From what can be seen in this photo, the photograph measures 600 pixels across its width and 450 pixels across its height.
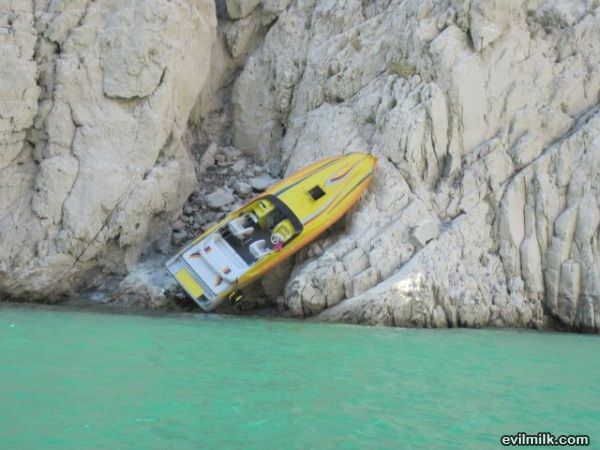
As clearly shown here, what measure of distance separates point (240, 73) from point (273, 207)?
21.5 feet

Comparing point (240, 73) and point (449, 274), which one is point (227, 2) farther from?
point (449, 274)

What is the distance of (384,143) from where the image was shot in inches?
609

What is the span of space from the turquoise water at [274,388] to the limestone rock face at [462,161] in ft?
7.64

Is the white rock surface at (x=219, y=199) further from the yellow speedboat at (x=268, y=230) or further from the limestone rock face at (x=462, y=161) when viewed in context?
the yellow speedboat at (x=268, y=230)

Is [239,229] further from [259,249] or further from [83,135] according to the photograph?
[83,135]

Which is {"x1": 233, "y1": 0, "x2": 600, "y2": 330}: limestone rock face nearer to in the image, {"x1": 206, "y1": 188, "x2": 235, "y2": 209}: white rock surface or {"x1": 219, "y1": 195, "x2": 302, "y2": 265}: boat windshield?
{"x1": 219, "y1": 195, "x2": 302, "y2": 265}: boat windshield

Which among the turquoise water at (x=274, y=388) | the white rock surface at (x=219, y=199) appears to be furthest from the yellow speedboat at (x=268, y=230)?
the turquoise water at (x=274, y=388)

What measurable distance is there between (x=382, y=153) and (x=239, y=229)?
12.2ft

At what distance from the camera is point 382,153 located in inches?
607

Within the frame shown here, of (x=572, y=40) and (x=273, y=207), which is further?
(x=572, y=40)

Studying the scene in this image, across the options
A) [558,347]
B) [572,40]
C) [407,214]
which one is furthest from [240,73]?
[558,347]

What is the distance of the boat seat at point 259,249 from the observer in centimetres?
1409

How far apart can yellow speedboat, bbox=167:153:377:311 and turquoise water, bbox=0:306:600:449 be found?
8.08ft

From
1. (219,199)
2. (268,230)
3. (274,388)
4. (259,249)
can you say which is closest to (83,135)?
(219,199)
